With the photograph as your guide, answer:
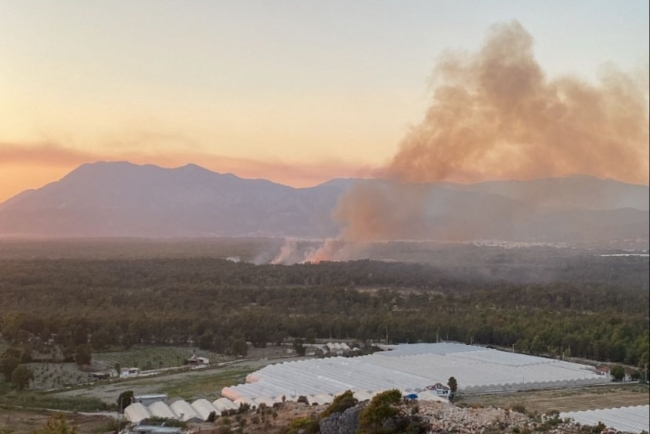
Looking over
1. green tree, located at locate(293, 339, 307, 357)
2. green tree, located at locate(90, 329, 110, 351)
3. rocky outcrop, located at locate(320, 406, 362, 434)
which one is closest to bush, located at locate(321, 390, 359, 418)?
rocky outcrop, located at locate(320, 406, 362, 434)

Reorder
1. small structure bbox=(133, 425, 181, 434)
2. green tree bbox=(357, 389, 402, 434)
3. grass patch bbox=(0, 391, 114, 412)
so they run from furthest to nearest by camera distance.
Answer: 1. grass patch bbox=(0, 391, 114, 412)
2. small structure bbox=(133, 425, 181, 434)
3. green tree bbox=(357, 389, 402, 434)

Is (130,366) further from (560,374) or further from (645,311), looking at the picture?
(645,311)

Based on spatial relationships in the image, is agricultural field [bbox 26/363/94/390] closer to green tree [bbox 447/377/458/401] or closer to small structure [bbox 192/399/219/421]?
small structure [bbox 192/399/219/421]

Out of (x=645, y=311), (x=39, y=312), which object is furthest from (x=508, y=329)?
(x=39, y=312)

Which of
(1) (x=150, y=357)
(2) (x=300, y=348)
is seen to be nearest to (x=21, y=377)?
(1) (x=150, y=357)

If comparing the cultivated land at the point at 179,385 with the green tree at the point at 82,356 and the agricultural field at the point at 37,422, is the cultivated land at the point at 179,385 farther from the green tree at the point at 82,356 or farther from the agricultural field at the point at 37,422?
the agricultural field at the point at 37,422

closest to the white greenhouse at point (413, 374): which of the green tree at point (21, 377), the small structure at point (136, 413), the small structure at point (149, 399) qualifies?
the small structure at point (149, 399)
